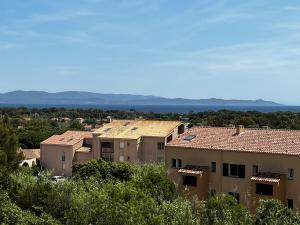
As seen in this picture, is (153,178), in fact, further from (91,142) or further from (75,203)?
(91,142)

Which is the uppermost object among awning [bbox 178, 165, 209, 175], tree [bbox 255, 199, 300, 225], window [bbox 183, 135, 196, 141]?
window [bbox 183, 135, 196, 141]

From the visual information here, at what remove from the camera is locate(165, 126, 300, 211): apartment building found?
36969 millimetres

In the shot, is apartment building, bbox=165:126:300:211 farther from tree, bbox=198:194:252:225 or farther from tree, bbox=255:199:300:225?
tree, bbox=255:199:300:225

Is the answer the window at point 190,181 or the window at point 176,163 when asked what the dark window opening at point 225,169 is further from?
the window at point 176,163

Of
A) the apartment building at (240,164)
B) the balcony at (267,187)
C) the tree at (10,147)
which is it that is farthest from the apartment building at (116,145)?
the balcony at (267,187)

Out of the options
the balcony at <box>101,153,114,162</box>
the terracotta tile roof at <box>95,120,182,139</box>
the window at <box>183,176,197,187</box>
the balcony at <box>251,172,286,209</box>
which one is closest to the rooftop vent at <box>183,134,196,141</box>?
the window at <box>183,176,197,187</box>

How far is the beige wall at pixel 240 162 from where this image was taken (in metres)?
37.0

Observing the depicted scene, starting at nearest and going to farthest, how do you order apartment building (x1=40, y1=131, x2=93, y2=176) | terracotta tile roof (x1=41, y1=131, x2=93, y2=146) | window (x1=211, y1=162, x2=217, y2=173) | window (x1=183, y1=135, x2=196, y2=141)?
window (x1=211, y1=162, x2=217, y2=173)
window (x1=183, y1=135, x2=196, y2=141)
apartment building (x1=40, y1=131, x2=93, y2=176)
terracotta tile roof (x1=41, y1=131, x2=93, y2=146)

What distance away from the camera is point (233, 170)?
4019 centimetres

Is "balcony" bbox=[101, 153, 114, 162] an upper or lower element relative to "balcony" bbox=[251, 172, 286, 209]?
lower

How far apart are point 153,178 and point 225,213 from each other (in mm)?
13214

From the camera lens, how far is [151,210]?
20.9 m

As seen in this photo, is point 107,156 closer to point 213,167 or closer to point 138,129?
point 138,129

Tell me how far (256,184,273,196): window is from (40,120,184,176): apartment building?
92.6 ft
